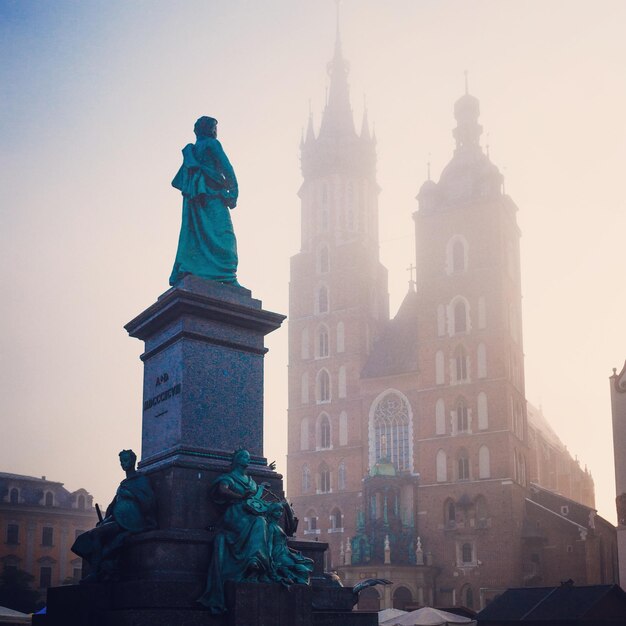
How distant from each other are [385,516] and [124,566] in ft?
128

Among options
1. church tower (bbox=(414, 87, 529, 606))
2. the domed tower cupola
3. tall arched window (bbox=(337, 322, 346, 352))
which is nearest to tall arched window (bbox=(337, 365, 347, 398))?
tall arched window (bbox=(337, 322, 346, 352))

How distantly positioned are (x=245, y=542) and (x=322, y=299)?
4501 cm

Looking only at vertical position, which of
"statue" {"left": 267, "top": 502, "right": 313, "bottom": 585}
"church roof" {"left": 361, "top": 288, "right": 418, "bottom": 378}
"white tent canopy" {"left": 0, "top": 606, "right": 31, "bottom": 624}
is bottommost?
"white tent canopy" {"left": 0, "top": 606, "right": 31, "bottom": 624}

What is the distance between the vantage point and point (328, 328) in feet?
169

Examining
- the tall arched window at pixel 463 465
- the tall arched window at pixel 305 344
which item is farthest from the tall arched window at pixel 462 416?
the tall arched window at pixel 305 344

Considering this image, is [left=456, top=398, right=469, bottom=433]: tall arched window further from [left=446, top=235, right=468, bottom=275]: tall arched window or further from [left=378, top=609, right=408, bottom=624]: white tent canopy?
[left=378, top=609, right=408, bottom=624]: white tent canopy

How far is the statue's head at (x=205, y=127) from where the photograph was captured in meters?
9.28

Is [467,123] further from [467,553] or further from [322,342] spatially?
[467,553]

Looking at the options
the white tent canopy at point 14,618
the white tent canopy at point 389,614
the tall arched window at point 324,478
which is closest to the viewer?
the white tent canopy at point 14,618

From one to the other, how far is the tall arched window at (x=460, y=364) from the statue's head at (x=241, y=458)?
130 feet

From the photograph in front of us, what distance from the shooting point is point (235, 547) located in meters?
7.41

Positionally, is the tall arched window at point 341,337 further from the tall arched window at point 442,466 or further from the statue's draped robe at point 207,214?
the statue's draped robe at point 207,214

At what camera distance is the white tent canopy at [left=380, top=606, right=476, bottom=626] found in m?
22.7

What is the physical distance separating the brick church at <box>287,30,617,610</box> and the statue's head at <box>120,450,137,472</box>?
3426 centimetres
